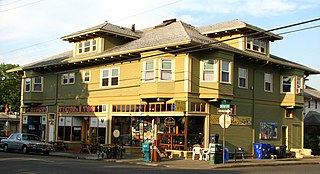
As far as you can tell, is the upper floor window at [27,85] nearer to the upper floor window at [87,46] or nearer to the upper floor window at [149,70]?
the upper floor window at [87,46]

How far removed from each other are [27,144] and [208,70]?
44.3ft

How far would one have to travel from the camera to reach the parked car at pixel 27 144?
1176 inches

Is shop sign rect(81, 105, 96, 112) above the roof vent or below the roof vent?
below

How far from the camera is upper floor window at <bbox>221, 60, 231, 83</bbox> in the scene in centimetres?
2851

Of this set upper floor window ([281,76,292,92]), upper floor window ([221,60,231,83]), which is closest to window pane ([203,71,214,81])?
upper floor window ([221,60,231,83])

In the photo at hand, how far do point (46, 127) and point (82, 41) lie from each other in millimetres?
8619

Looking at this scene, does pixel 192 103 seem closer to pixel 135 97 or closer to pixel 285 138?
pixel 135 97

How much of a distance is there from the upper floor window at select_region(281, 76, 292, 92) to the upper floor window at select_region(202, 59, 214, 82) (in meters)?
9.23

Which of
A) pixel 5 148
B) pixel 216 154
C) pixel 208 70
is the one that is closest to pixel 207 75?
pixel 208 70

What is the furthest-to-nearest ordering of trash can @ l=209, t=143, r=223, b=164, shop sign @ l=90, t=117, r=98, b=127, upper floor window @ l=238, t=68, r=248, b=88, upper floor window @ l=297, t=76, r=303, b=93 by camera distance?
upper floor window @ l=297, t=76, r=303, b=93 → shop sign @ l=90, t=117, r=98, b=127 → upper floor window @ l=238, t=68, r=248, b=88 → trash can @ l=209, t=143, r=223, b=164

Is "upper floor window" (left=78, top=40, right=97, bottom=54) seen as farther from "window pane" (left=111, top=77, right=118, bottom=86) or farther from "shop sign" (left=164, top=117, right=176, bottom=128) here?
"shop sign" (left=164, top=117, right=176, bottom=128)

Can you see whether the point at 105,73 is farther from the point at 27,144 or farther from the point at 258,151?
the point at 258,151

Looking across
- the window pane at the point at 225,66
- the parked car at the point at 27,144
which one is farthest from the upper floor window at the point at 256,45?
the parked car at the point at 27,144

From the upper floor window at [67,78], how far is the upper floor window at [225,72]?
1416 centimetres
